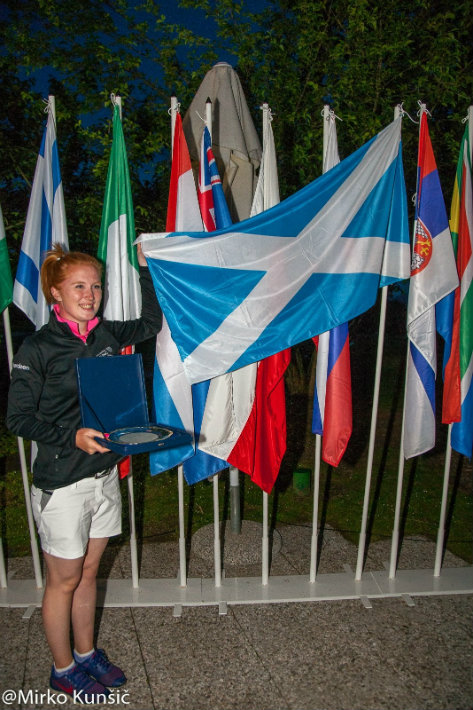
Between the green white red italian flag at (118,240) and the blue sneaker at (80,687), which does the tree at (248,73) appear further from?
the blue sneaker at (80,687)

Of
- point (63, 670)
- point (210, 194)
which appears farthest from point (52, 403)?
point (210, 194)

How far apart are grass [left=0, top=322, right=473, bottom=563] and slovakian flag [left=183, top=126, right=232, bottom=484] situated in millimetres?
1498

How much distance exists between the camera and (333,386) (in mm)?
3396

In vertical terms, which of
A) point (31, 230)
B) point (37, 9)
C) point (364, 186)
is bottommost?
point (31, 230)

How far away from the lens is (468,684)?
2.77m

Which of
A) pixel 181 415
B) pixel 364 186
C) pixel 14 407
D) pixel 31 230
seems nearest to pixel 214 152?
pixel 364 186

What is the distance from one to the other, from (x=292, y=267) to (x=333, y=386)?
0.80 meters

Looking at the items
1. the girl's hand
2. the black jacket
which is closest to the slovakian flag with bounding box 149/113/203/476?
the black jacket

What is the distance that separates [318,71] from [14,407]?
5251mm

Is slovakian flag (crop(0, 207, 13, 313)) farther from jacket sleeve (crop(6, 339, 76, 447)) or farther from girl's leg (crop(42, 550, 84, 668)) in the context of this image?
girl's leg (crop(42, 550, 84, 668))

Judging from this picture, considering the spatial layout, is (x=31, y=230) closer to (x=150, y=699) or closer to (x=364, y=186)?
(x=364, y=186)

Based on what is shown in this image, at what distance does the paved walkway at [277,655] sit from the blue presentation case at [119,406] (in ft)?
4.50

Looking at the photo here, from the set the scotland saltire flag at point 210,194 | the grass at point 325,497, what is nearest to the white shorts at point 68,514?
the scotland saltire flag at point 210,194

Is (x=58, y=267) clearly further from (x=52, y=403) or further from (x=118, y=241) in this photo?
(x=118, y=241)
